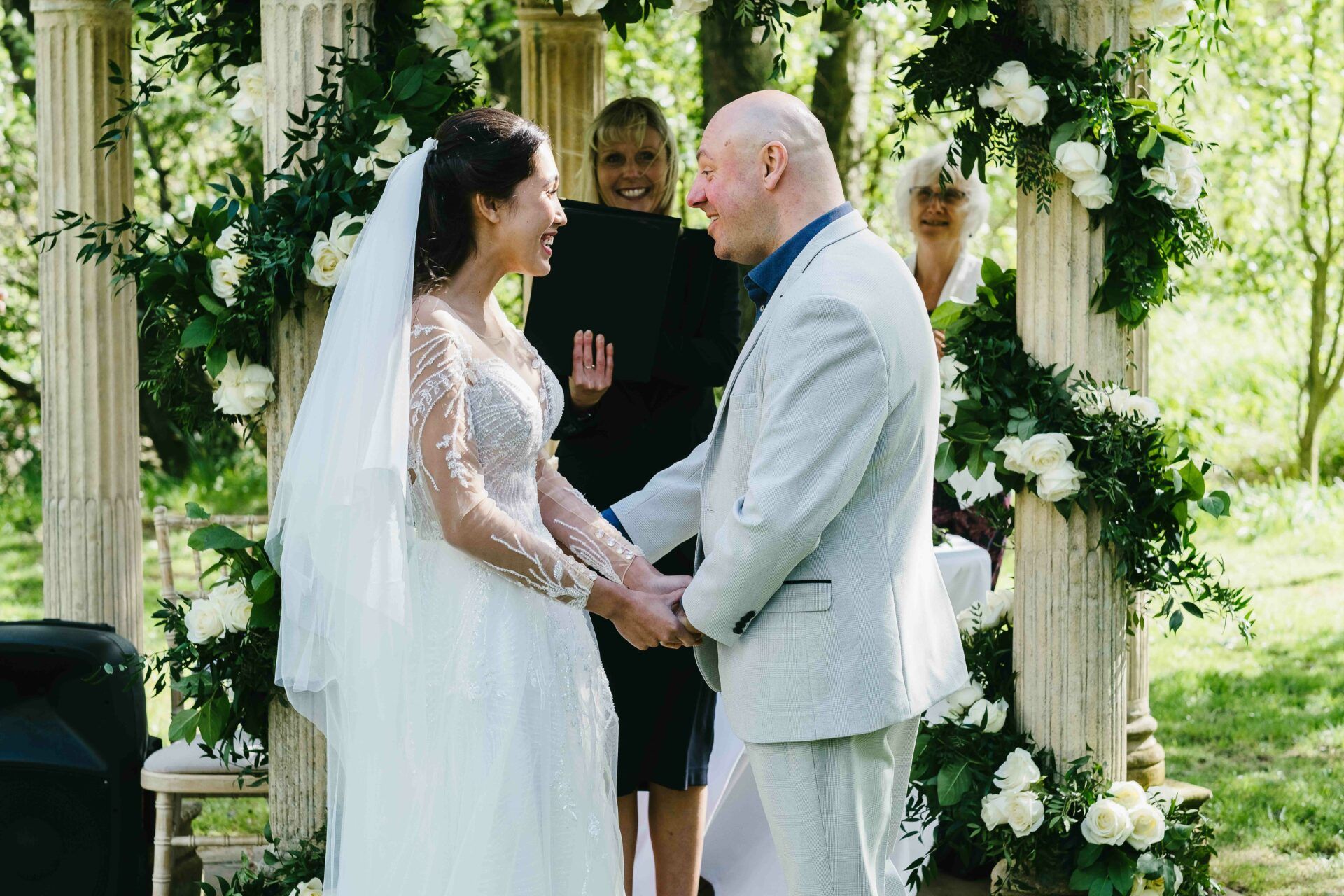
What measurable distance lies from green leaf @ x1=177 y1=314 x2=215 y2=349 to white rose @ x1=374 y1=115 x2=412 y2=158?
2.04ft

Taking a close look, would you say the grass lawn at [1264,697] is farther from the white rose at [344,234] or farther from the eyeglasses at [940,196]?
the white rose at [344,234]

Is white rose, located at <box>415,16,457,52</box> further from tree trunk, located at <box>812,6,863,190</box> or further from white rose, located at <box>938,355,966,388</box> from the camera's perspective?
tree trunk, located at <box>812,6,863,190</box>

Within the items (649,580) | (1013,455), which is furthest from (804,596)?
(1013,455)

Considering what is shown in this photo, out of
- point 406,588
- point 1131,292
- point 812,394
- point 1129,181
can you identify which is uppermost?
point 1129,181

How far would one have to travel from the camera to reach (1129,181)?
383 cm

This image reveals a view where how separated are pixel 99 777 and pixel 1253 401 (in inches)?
426

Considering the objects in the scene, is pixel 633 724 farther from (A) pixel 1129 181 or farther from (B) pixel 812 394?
(A) pixel 1129 181

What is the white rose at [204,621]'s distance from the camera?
12.1ft

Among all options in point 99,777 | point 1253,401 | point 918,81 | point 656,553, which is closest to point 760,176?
point 656,553

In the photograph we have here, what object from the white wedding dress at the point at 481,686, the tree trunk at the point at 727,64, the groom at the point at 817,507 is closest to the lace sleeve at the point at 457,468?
the white wedding dress at the point at 481,686

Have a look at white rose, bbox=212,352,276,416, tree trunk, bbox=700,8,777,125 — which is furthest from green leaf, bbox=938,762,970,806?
tree trunk, bbox=700,8,777,125

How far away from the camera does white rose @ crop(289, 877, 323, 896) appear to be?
3682 mm

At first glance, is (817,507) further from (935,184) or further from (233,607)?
(935,184)

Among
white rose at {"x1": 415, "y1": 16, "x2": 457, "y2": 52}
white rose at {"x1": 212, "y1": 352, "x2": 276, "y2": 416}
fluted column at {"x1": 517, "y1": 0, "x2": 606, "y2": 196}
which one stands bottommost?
white rose at {"x1": 212, "y1": 352, "x2": 276, "y2": 416}
